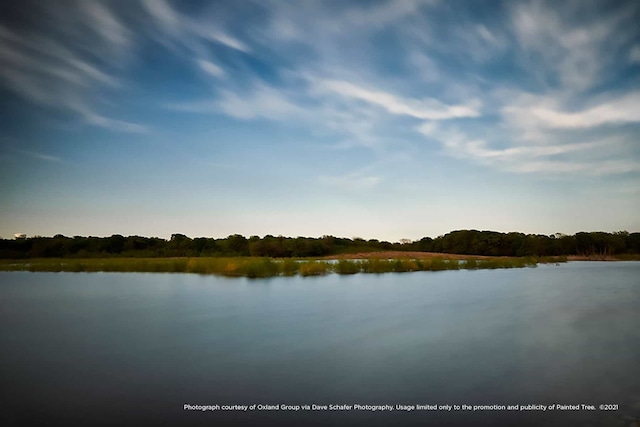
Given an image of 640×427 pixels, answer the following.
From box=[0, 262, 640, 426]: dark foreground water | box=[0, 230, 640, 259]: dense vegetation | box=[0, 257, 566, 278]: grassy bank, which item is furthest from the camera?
box=[0, 230, 640, 259]: dense vegetation

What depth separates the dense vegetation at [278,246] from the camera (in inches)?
2066

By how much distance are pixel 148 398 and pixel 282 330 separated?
17.3 feet

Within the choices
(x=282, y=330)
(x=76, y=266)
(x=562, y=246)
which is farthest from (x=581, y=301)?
(x=562, y=246)

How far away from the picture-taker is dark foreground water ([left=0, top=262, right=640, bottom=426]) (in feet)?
17.9

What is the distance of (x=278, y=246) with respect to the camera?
62031 millimetres

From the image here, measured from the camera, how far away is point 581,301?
16562 mm

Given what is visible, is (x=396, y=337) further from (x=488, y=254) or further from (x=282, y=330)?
(x=488, y=254)

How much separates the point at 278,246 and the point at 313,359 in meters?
54.3

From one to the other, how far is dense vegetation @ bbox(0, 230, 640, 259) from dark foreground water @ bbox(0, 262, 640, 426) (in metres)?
41.8
